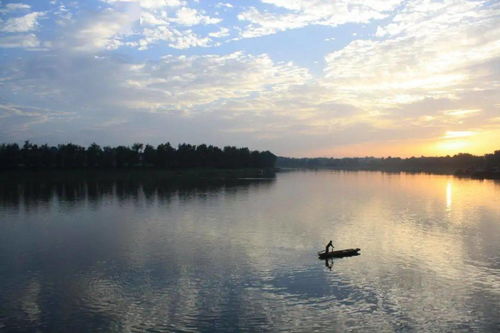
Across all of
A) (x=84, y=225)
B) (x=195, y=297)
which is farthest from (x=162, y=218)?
(x=195, y=297)

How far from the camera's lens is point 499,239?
35469mm

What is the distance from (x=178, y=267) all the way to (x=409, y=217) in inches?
1271

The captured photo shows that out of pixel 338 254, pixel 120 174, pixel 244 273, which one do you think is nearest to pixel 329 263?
pixel 338 254

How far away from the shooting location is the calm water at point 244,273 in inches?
707

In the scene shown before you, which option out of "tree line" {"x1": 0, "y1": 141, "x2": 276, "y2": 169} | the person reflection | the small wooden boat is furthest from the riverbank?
the person reflection

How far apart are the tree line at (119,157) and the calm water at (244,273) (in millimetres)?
68323

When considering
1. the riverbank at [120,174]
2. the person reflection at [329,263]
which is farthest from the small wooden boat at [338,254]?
the riverbank at [120,174]

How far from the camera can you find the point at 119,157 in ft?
424

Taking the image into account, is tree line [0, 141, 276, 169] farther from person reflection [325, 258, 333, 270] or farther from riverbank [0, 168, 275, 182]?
person reflection [325, 258, 333, 270]

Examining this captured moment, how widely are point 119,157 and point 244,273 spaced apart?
113 metres

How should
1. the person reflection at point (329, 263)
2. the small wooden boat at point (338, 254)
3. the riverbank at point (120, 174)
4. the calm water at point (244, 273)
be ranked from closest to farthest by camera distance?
the calm water at point (244, 273)
the person reflection at point (329, 263)
the small wooden boat at point (338, 254)
the riverbank at point (120, 174)

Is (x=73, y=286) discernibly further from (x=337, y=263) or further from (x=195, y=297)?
(x=337, y=263)

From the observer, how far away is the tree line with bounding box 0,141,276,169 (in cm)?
10888

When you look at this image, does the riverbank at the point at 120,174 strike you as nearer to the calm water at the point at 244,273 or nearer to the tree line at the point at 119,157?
the tree line at the point at 119,157
